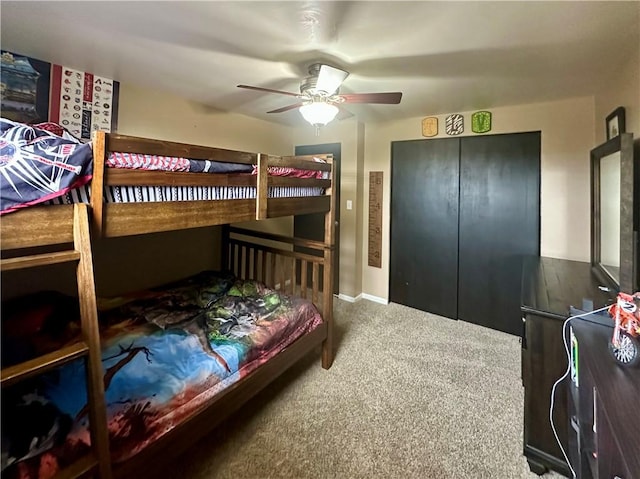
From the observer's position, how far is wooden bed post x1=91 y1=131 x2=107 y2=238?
108 centimetres

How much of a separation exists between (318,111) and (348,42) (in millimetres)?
460

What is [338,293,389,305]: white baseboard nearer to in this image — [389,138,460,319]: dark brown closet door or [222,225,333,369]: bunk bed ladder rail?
[389,138,460,319]: dark brown closet door

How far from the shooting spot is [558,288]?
1812 mm

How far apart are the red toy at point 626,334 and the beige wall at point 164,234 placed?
10.1 ft

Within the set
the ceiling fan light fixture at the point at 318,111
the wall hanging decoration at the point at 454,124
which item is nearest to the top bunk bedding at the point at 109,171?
the ceiling fan light fixture at the point at 318,111

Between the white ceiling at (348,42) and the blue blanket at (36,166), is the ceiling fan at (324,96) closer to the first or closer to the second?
the white ceiling at (348,42)

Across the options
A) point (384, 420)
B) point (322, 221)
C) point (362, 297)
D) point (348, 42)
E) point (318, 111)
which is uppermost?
point (348, 42)

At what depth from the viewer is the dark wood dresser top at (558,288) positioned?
4.94ft

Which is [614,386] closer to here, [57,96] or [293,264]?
[293,264]

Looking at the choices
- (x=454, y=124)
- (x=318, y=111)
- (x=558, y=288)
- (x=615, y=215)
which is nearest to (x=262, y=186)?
(x=318, y=111)

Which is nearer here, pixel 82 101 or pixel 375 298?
pixel 82 101

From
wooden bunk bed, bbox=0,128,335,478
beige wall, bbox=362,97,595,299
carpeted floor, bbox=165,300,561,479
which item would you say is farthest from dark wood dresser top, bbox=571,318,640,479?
beige wall, bbox=362,97,595,299

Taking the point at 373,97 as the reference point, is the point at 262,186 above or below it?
below

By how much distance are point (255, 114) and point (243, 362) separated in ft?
8.84
